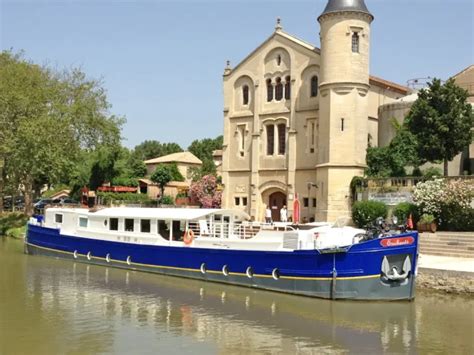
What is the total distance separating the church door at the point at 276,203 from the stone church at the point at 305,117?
72mm

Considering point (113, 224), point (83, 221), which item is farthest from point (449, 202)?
point (83, 221)

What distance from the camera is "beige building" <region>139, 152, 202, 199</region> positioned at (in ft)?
217

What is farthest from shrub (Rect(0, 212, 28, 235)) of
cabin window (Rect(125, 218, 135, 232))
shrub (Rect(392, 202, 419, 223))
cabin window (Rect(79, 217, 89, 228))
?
shrub (Rect(392, 202, 419, 223))

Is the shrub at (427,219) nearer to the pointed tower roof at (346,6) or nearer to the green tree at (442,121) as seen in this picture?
the green tree at (442,121)

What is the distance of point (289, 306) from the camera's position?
20.0 m

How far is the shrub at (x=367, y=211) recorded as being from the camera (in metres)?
32.4

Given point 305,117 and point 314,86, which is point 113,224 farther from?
point 314,86

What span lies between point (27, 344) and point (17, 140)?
30.9 metres

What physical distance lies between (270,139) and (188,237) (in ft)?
59.1

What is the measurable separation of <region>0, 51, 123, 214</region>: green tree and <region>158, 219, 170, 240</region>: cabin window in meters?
18.9

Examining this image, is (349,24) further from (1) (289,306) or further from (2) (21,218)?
(2) (21,218)

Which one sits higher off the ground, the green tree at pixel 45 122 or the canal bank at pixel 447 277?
the green tree at pixel 45 122

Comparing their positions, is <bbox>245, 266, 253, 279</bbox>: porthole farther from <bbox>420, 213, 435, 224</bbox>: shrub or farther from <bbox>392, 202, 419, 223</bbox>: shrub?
<bbox>392, 202, 419, 223</bbox>: shrub

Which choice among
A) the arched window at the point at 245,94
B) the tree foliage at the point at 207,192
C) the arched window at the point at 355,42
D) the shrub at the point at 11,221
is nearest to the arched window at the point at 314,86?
the arched window at the point at 355,42
